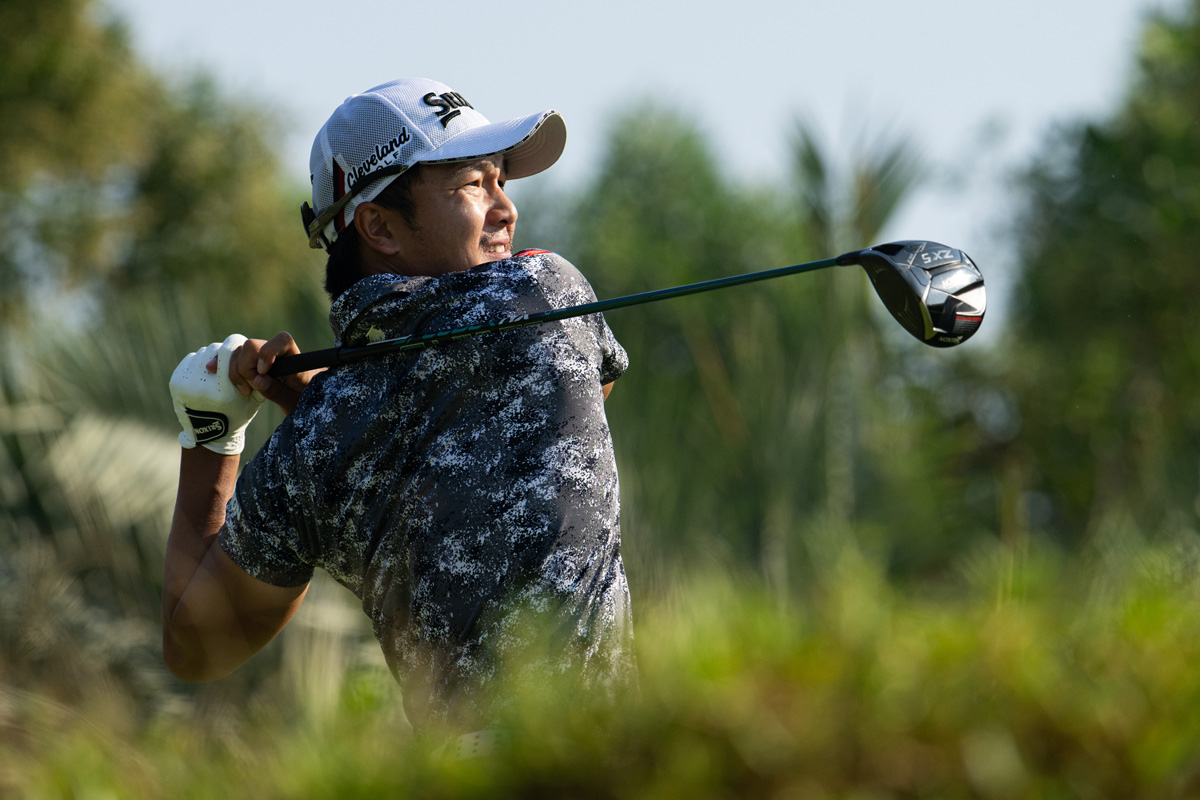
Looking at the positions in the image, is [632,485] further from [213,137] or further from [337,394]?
[213,137]

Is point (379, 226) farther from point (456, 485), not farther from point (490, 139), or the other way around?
point (456, 485)

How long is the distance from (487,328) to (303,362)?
0.61m

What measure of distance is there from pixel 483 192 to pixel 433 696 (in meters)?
1.23

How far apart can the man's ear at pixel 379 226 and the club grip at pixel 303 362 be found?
31 cm

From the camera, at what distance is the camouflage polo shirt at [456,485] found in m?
2.66

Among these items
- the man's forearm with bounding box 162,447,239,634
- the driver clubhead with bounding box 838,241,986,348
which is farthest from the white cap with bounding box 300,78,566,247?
the driver clubhead with bounding box 838,241,986,348

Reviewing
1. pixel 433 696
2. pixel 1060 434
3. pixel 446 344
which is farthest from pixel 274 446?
pixel 1060 434

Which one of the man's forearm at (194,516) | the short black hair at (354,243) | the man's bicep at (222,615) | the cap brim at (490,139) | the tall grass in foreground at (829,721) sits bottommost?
the man's bicep at (222,615)

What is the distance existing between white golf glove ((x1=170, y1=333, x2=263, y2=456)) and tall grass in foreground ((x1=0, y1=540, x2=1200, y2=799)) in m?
1.65

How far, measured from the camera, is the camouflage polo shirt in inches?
105

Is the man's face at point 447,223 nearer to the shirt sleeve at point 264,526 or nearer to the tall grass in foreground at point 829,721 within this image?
the shirt sleeve at point 264,526

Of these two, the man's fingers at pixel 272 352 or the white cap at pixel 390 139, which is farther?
the man's fingers at pixel 272 352

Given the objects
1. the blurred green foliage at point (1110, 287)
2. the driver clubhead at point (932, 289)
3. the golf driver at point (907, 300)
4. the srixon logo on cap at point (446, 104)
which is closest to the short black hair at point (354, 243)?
the srixon logo on cap at point (446, 104)

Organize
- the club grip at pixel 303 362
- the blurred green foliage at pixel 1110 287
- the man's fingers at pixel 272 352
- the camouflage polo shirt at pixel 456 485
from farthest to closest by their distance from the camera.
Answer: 1. the blurred green foliage at pixel 1110 287
2. the man's fingers at pixel 272 352
3. the club grip at pixel 303 362
4. the camouflage polo shirt at pixel 456 485
